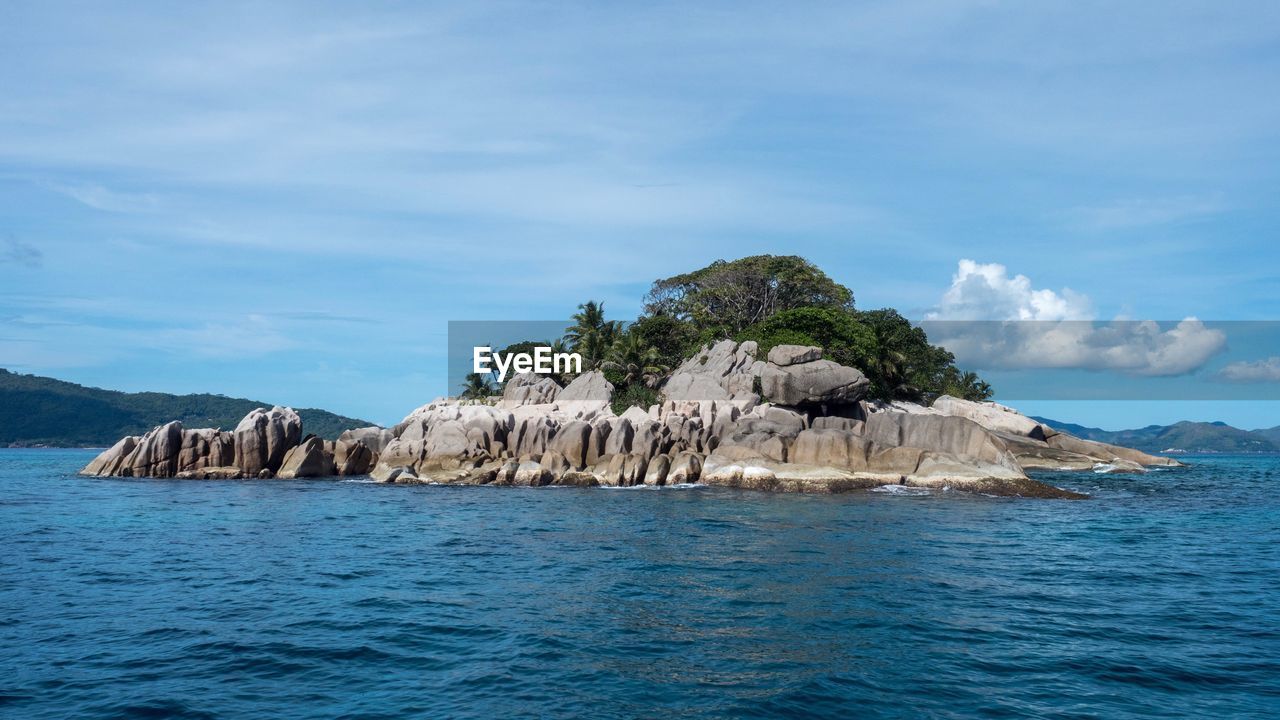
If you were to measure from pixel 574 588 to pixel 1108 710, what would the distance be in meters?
10.2

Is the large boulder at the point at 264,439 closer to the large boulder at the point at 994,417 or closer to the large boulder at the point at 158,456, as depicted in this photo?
the large boulder at the point at 158,456

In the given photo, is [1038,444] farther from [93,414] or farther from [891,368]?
[93,414]

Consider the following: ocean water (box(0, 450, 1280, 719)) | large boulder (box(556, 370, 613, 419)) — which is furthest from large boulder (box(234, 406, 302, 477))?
ocean water (box(0, 450, 1280, 719))

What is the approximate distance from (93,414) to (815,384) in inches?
6650

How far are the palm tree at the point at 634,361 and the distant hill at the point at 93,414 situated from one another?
348ft

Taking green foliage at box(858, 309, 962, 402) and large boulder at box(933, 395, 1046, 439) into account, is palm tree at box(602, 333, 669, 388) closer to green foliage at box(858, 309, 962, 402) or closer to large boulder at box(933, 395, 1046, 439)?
green foliage at box(858, 309, 962, 402)

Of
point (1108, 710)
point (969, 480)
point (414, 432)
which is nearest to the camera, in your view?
point (1108, 710)

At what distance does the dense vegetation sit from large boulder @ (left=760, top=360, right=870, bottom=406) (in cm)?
698

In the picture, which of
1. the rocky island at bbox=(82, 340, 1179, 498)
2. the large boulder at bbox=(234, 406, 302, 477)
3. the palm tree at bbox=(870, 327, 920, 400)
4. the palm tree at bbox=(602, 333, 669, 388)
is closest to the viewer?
the rocky island at bbox=(82, 340, 1179, 498)

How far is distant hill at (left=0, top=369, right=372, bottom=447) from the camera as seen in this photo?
156500 millimetres

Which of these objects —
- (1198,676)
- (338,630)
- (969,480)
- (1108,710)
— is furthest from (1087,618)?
(969,480)

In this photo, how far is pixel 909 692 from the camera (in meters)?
11.1

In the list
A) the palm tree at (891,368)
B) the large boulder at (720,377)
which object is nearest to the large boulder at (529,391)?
the large boulder at (720,377)

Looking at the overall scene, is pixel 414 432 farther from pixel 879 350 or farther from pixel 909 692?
pixel 909 692
